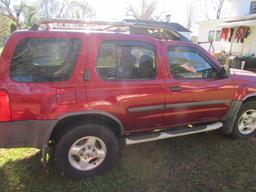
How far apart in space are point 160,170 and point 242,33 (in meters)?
17.4

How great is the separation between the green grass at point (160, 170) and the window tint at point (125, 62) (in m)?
1.34

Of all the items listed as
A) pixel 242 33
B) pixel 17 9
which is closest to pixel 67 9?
pixel 17 9

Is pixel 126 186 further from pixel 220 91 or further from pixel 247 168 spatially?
pixel 220 91

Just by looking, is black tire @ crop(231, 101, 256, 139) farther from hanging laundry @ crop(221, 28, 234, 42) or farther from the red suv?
hanging laundry @ crop(221, 28, 234, 42)

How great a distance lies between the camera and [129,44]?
133 inches

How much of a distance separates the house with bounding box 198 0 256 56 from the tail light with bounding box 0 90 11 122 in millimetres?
17015

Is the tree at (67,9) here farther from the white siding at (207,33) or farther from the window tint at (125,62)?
the window tint at (125,62)

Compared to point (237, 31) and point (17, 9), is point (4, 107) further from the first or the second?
point (17, 9)

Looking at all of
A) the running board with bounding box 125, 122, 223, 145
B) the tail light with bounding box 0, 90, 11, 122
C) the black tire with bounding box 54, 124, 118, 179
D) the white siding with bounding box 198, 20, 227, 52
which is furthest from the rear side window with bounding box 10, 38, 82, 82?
the white siding with bounding box 198, 20, 227, 52

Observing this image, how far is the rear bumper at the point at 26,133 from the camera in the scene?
2889mm

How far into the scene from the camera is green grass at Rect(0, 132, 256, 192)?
322 centimetres

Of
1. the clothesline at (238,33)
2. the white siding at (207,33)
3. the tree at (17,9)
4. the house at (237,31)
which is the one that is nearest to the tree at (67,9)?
the tree at (17,9)

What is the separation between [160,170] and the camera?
362 centimetres

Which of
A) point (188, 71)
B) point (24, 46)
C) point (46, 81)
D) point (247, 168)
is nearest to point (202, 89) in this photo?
point (188, 71)
